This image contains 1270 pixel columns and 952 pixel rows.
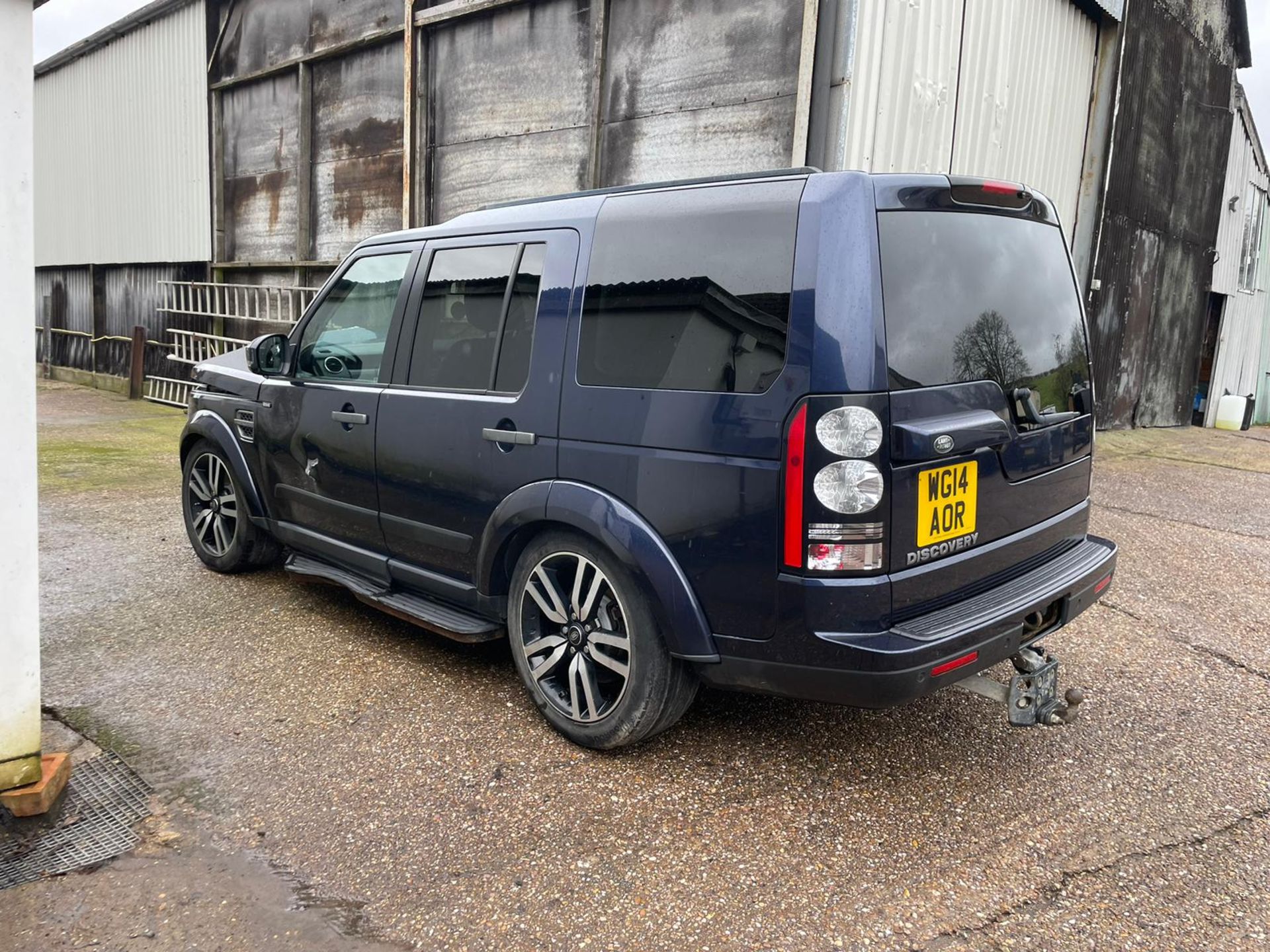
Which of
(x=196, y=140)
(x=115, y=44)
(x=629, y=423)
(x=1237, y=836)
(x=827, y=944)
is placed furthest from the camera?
(x=115, y=44)

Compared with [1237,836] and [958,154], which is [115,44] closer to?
[958,154]

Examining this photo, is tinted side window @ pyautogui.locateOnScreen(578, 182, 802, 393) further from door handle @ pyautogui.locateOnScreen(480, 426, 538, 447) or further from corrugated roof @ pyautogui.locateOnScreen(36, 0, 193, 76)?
corrugated roof @ pyautogui.locateOnScreen(36, 0, 193, 76)

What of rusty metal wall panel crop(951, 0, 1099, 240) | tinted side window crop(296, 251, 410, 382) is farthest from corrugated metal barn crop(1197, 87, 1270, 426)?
tinted side window crop(296, 251, 410, 382)

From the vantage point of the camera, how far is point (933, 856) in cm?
258

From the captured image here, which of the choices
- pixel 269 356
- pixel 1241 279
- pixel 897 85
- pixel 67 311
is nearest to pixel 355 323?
pixel 269 356

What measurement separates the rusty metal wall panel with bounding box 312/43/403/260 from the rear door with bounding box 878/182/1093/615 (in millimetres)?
8616

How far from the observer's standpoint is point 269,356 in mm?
4434

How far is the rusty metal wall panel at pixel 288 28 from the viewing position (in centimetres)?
1060

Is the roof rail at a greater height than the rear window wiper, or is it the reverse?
the roof rail

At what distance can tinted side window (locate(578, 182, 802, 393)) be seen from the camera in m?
2.65

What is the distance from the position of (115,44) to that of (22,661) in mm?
16336

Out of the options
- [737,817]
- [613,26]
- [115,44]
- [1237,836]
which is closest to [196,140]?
[115,44]

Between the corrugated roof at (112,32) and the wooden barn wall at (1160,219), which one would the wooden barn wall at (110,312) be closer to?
the corrugated roof at (112,32)

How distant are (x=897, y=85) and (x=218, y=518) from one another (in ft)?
18.4
